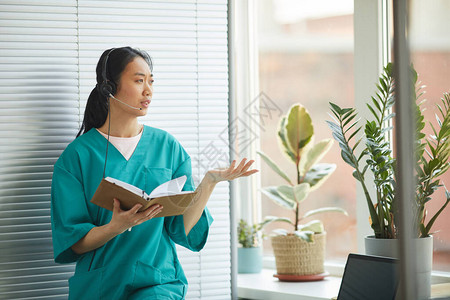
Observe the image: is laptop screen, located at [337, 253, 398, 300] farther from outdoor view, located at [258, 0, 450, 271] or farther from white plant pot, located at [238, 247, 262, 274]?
white plant pot, located at [238, 247, 262, 274]

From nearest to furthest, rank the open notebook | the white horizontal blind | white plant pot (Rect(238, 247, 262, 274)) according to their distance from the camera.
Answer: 1. the open notebook
2. the white horizontal blind
3. white plant pot (Rect(238, 247, 262, 274))

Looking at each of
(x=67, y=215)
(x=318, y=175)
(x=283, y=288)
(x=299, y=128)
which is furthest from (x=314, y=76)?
(x=67, y=215)

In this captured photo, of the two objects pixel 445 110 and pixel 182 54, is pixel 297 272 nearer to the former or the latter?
pixel 182 54

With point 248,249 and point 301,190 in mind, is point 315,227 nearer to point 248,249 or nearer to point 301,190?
point 301,190

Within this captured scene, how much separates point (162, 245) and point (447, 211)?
1190 mm

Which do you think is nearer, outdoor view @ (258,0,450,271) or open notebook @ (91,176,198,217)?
open notebook @ (91,176,198,217)

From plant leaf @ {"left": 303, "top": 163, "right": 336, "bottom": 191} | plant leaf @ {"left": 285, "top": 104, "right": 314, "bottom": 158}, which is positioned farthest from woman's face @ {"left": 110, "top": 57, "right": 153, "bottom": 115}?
plant leaf @ {"left": 303, "top": 163, "right": 336, "bottom": 191}

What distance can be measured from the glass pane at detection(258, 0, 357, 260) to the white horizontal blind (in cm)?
111

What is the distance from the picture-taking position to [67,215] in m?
2.02

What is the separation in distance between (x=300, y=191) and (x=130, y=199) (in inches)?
38.8

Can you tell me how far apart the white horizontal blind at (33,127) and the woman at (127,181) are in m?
0.21

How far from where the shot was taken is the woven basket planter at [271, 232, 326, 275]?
258 cm

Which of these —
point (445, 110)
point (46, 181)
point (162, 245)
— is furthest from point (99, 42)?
point (445, 110)

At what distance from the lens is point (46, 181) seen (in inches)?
91.6
